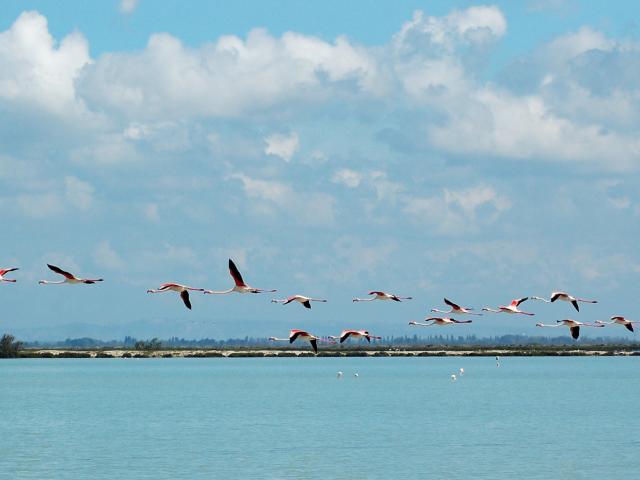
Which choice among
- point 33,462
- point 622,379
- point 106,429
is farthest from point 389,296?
point 622,379

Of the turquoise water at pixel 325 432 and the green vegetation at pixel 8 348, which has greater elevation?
the green vegetation at pixel 8 348

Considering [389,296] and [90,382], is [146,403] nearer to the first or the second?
[90,382]

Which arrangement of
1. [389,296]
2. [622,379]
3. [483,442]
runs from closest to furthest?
1. [389,296]
2. [483,442]
3. [622,379]

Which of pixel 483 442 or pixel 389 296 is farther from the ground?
pixel 389 296

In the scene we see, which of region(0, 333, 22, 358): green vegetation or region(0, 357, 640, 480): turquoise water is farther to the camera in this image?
region(0, 333, 22, 358): green vegetation

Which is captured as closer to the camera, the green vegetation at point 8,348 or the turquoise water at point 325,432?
the turquoise water at point 325,432

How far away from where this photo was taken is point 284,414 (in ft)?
237

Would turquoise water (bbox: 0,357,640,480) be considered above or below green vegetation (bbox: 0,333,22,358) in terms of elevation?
below

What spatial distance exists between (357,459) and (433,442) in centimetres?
736

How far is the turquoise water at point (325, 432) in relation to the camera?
46219 millimetres

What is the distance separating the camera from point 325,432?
59.9 m

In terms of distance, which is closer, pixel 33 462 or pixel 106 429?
pixel 33 462

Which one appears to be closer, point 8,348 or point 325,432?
point 325,432

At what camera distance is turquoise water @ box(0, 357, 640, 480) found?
46.2 m
